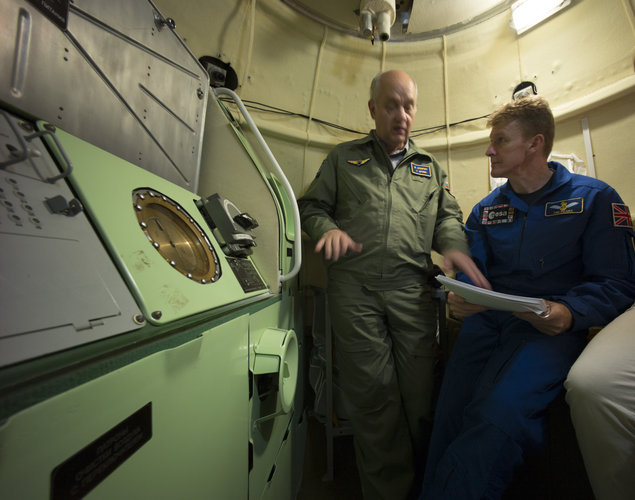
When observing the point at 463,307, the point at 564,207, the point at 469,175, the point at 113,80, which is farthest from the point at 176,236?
the point at 469,175

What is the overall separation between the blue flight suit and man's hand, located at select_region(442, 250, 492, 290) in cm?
13

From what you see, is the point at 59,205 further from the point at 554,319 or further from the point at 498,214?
the point at 498,214

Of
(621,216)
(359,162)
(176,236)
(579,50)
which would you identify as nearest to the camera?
(176,236)

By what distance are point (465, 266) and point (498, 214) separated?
35 cm

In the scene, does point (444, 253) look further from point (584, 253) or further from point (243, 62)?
point (243, 62)

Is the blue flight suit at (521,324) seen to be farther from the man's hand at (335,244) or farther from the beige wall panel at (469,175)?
the beige wall panel at (469,175)

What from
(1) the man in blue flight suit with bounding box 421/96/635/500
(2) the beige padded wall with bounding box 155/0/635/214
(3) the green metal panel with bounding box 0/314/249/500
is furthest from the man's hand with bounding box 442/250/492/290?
(2) the beige padded wall with bounding box 155/0/635/214

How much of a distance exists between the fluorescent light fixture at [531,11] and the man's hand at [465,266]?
195 cm

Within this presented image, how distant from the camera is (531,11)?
1.80 metres

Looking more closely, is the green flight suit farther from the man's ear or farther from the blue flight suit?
the man's ear

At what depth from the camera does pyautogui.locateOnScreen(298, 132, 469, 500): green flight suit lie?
44.2 inches

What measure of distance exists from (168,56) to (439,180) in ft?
4.42

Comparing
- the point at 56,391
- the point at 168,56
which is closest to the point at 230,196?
the point at 168,56

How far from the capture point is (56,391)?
251 mm
